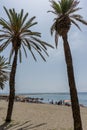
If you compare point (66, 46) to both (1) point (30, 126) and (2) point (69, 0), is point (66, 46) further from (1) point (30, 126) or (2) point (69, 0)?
(1) point (30, 126)

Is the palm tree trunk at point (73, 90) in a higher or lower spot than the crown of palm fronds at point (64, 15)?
lower

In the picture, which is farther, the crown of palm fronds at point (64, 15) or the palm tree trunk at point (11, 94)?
the palm tree trunk at point (11, 94)

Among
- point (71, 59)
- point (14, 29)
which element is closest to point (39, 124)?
point (71, 59)

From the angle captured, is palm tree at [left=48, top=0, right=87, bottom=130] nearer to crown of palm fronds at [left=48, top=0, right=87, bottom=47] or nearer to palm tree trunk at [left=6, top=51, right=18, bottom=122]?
crown of palm fronds at [left=48, top=0, right=87, bottom=47]

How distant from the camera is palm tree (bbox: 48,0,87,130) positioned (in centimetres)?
1898

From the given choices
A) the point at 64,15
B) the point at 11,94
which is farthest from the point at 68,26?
the point at 11,94

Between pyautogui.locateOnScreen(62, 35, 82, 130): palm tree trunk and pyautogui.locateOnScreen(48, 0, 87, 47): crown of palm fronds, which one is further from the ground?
pyautogui.locateOnScreen(48, 0, 87, 47): crown of palm fronds

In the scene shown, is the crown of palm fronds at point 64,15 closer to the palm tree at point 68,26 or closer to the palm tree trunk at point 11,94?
the palm tree at point 68,26

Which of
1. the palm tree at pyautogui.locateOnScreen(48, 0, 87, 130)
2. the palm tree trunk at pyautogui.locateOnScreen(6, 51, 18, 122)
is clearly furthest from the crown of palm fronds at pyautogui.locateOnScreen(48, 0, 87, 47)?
the palm tree trunk at pyautogui.locateOnScreen(6, 51, 18, 122)

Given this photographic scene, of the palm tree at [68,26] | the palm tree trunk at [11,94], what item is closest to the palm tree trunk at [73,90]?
the palm tree at [68,26]

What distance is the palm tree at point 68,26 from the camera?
62.3 ft

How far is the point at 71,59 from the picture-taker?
19953mm

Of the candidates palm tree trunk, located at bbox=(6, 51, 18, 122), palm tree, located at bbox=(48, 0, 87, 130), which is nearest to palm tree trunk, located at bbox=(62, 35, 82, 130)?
palm tree, located at bbox=(48, 0, 87, 130)

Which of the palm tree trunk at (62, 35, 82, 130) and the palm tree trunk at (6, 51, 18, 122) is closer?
the palm tree trunk at (62, 35, 82, 130)
